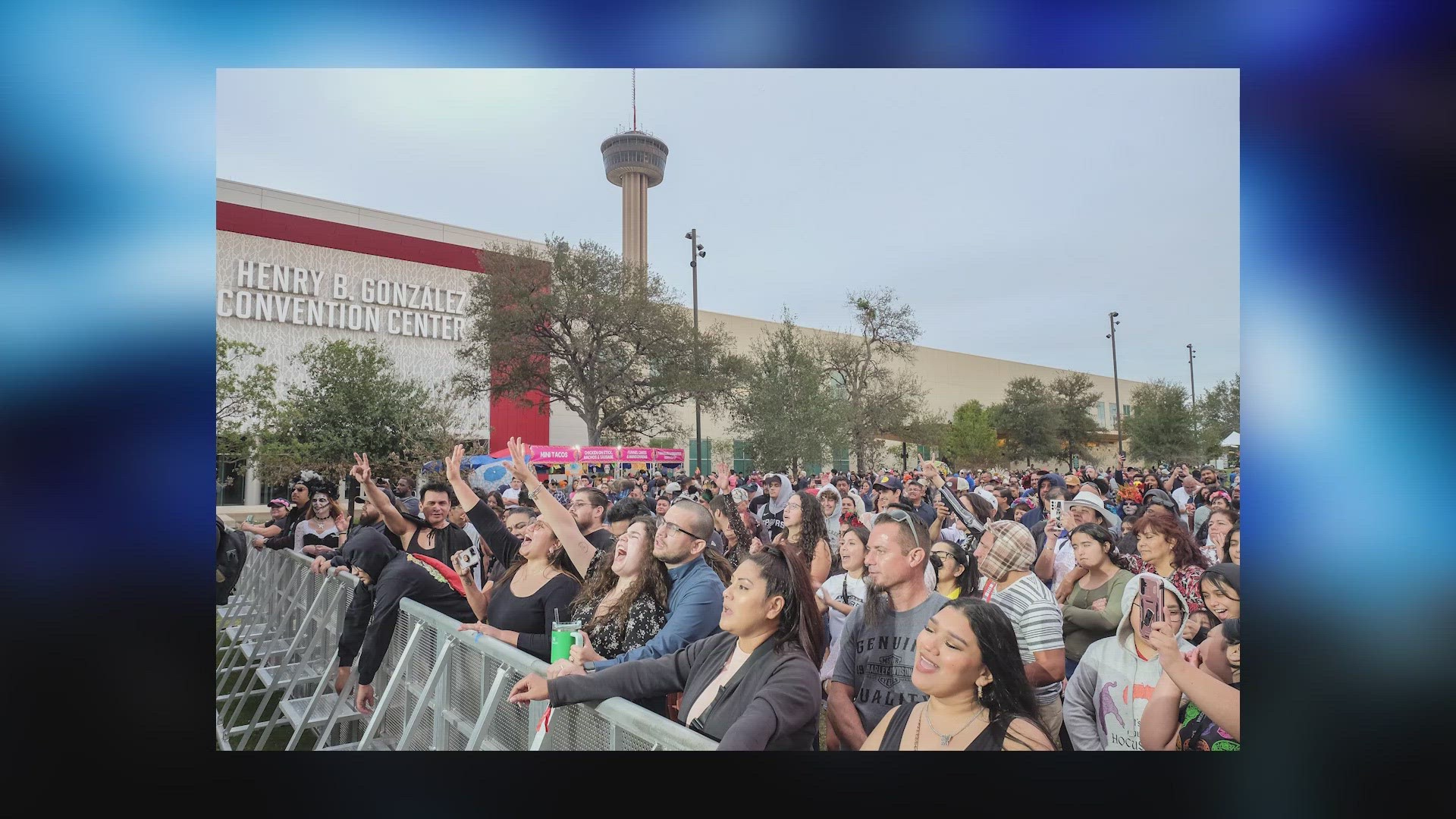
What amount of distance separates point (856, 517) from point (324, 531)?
3.93 m

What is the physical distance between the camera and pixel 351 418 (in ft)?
13.1

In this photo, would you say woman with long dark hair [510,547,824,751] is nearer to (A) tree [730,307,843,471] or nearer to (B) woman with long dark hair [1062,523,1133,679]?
(B) woman with long dark hair [1062,523,1133,679]

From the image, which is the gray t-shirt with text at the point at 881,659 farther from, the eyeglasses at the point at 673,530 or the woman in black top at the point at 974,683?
the eyeglasses at the point at 673,530

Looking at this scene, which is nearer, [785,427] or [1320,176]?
[1320,176]

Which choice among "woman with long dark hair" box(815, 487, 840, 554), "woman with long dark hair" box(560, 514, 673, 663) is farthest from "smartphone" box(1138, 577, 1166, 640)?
"woman with long dark hair" box(815, 487, 840, 554)

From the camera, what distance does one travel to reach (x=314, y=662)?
12.9ft

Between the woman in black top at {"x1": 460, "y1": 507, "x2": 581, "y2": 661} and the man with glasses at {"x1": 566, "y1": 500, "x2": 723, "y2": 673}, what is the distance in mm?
356

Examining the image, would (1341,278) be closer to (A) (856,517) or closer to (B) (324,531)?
(A) (856,517)

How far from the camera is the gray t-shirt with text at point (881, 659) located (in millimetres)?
2410

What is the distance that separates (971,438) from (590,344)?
2.96m

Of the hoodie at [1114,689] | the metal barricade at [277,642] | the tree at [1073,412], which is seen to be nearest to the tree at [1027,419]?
the tree at [1073,412]

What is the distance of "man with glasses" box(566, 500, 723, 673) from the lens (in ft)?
7.82

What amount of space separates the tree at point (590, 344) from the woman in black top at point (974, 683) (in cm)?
287
